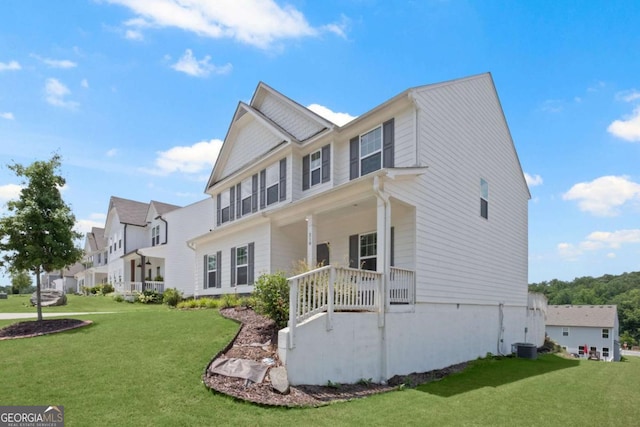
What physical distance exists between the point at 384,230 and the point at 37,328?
9.97m

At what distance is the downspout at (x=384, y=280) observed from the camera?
8953 mm

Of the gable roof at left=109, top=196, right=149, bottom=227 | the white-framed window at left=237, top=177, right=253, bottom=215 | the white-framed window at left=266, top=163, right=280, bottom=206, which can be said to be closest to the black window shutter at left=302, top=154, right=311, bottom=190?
the white-framed window at left=266, top=163, right=280, bottom=206

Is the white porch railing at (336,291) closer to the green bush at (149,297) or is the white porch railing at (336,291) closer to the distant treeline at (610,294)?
the green bush at (149,297)

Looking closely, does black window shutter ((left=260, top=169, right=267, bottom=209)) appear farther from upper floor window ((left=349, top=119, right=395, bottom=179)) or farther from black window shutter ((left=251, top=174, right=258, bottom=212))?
upper floor window ((left=349, top=119, right=395, bottom=179))

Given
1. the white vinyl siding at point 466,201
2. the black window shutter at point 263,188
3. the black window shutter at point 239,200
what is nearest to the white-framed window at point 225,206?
the black window shutter at point 239,200

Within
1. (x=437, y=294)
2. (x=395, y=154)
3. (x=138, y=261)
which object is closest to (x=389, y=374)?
(x=437, y=294)

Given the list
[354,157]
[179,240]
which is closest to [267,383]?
[354,157]

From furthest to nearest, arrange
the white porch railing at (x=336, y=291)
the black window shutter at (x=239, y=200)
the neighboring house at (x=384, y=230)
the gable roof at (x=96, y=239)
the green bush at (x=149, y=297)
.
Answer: the gable roof at (x=96, y=239) < the green bush at (x=149, y=297) < the black window shutter at (x=239, y=200) < the neighboring house at (x=384, y=230) < the white porch railing at (x=336, y=291)

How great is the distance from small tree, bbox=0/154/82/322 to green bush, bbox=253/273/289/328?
7352mm

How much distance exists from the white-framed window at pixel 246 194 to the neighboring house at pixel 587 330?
3856 cm

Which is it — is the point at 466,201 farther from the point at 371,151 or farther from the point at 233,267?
the point at 233,267

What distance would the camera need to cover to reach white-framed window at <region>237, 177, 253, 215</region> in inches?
705

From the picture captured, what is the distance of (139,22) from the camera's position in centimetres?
917

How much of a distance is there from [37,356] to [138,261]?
26352mm
